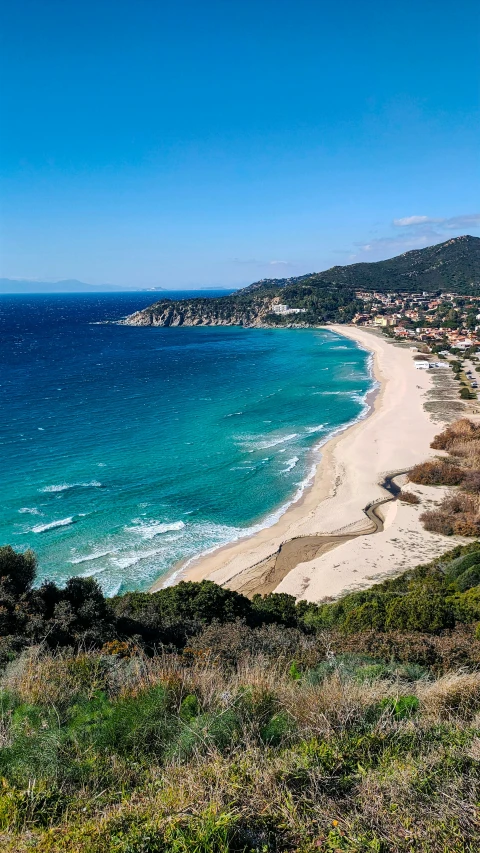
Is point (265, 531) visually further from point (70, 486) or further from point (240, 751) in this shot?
point (240, 751)

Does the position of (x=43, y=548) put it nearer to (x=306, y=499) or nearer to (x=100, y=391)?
(x=306, y=499)

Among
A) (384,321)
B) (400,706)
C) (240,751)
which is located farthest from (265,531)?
(384,321)

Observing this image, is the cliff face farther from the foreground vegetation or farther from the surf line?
the foreground vegetation

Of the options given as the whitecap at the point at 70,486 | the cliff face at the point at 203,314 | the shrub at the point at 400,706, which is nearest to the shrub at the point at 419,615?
the shrub at the point at 400,706

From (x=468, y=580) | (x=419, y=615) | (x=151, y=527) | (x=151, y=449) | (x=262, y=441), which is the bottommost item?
(x=151, y=527)

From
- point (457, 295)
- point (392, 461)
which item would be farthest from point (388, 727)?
point (457, 295)

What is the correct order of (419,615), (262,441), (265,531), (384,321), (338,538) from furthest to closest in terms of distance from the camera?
1. (384,321)
2. (262,441)
3. (265,531)
4. (338,538)
5. (419,615)

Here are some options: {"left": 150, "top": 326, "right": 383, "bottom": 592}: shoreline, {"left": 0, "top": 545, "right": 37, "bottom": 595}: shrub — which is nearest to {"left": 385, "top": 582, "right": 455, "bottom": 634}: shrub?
{"left": 0, "top": 545, "right": 37, "bottom": 595}: shrub
